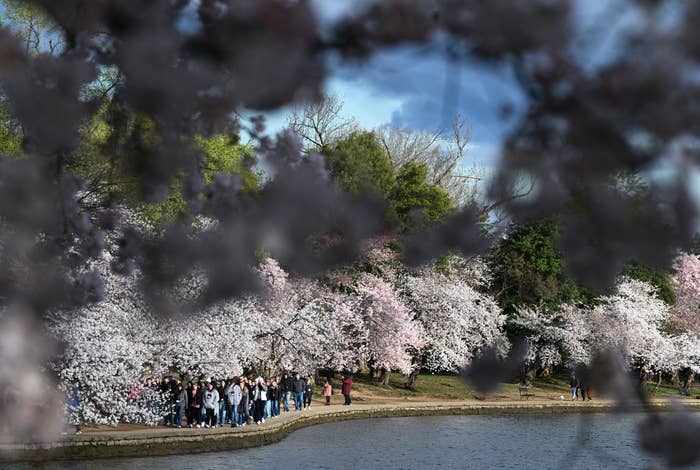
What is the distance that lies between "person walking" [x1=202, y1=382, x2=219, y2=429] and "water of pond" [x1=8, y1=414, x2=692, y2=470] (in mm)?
1581

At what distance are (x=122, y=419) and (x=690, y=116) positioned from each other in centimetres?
2233

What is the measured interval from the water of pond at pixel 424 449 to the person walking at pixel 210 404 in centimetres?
158

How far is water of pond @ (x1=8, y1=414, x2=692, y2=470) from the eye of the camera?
21031 mm

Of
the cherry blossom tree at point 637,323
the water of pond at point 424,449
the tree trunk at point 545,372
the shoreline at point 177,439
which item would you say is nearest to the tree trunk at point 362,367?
the tree trunk at point 545,372

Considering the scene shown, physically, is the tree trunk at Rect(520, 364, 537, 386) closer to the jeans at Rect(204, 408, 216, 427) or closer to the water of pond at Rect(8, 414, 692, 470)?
the water of pond at Rect(8, 414, 692, 470)

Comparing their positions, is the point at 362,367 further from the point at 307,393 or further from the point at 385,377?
the point at 307,393

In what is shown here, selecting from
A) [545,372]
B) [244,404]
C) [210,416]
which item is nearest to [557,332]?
[545,372]

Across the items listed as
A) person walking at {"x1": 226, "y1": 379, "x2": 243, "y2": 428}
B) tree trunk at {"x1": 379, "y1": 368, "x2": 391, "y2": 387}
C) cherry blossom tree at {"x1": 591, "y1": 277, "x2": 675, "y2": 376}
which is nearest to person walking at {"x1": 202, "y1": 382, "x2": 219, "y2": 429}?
person walking at {"x1": 226, "y1": 379, "x2": 243, "y2": 428}

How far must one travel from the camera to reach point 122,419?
23766 millimetres

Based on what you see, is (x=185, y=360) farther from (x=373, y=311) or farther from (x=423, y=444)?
(x=373, y=311)

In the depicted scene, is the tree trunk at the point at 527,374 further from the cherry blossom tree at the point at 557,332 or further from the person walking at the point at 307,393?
the person walking at the point at 307,393

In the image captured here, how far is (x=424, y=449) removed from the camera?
82.1ft

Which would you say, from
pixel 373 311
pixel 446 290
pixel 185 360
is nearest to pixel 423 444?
pixel 185 360

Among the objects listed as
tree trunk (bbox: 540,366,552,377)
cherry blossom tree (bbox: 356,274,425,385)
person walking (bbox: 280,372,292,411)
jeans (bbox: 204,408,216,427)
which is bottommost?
jeans (bbox: 204,408,216,427)
